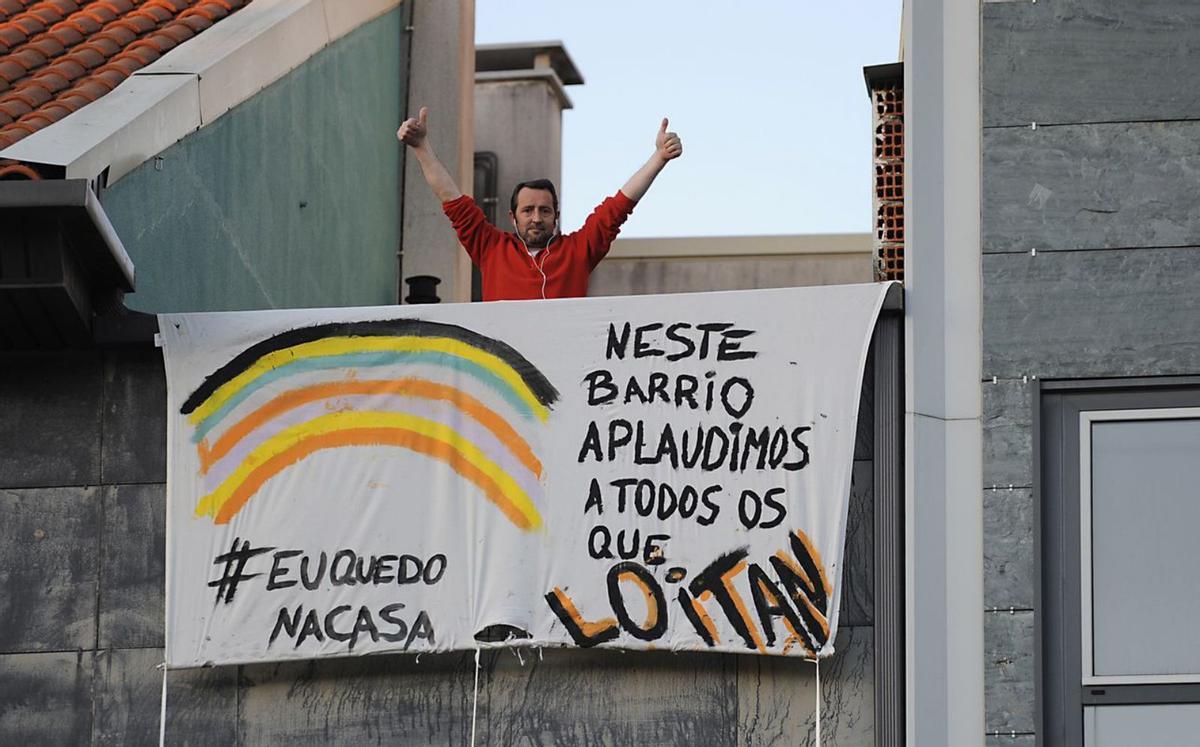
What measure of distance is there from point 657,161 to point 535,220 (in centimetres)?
65

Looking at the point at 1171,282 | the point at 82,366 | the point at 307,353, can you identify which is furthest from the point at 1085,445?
the point at 82,366

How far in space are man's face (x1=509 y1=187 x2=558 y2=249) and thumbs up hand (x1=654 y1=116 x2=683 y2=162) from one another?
0.61 meters

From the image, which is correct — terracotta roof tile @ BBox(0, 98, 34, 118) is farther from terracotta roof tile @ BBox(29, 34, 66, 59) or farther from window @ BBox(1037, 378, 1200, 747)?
window @ BBox(1037, 378, 1200, 747)

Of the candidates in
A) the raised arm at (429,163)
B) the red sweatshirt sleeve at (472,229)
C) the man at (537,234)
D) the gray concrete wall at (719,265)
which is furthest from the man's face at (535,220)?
the gray concrete wall at (719,265)

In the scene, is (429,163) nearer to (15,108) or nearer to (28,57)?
(15,108)

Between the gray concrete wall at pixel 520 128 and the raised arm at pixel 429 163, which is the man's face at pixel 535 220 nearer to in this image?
the raised arm at pixel 429 163

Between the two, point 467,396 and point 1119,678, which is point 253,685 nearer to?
point 467,396

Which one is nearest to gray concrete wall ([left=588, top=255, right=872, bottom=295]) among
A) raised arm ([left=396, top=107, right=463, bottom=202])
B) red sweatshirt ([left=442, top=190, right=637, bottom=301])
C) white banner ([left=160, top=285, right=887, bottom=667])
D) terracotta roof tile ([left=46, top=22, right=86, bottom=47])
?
terracotta roof tile ([left=46, top=22, right=86, bottom=47])

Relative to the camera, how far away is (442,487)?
945 cm

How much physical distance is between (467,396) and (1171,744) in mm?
3179

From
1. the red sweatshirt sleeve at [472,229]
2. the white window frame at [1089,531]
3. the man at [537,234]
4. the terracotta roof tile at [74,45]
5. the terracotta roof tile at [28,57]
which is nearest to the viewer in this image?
the white window frame at [1089,531]

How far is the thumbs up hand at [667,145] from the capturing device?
→ 34.0 ft

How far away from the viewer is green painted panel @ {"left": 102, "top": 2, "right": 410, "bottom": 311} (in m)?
11.5

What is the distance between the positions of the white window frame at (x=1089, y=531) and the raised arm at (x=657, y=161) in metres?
2.39
